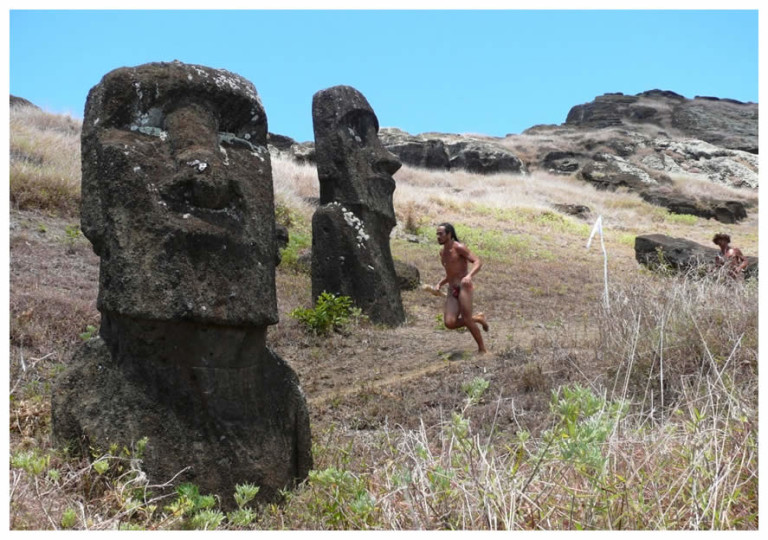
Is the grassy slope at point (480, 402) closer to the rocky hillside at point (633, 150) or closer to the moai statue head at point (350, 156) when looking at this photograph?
the moai statue head at point (350, 156)

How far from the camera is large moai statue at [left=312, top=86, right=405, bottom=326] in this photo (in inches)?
367

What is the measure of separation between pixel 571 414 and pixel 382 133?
45.1 m

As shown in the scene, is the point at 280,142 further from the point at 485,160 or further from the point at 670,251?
the point at 670,251

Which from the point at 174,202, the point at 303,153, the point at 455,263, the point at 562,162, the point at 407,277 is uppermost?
the point at 562,162

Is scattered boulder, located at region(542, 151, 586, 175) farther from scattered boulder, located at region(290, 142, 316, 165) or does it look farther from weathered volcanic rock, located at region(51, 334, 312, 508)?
weathered volcanic rock, located at region(51, 334, 312, 508)

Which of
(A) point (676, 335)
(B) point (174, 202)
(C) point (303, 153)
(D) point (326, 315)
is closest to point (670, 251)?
(D) point (326, 315)

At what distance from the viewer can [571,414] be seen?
Answer: 238 centimetres

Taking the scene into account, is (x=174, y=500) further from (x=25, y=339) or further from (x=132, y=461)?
(x=25, y=339)

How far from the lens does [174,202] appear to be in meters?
3.50

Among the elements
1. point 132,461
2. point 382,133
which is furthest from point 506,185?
point 132,461

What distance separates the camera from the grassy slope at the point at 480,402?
248 centimetres

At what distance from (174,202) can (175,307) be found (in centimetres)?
52

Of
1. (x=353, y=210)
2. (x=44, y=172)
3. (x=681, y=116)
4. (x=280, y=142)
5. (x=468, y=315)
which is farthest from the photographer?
(x=681, y=116)

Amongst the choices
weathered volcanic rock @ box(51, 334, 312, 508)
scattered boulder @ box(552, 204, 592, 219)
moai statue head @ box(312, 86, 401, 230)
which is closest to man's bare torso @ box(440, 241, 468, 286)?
moai statue head @ box(312, 86, 401, 230)
